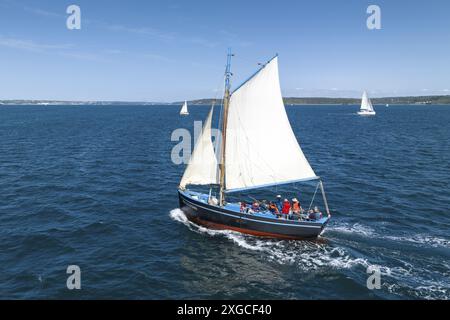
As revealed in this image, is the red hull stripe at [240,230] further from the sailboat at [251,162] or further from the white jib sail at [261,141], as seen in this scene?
the white jib sail at [261,141]

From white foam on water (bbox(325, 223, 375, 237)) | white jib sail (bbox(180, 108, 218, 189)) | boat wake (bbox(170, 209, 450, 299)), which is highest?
white jib sail (bbox(180, 108, 218, 189))

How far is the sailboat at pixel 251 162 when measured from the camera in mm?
34281

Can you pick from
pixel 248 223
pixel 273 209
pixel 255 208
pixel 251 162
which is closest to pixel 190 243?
pixel 248 223

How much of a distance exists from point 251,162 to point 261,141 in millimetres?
2540

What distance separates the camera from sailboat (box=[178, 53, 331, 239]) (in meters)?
34.3

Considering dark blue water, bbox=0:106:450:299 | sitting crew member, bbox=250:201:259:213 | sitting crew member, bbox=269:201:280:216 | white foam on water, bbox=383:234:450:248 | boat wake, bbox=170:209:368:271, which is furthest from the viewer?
sitting crew member, bbox=250:201:259:213

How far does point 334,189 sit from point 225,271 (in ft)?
87.1

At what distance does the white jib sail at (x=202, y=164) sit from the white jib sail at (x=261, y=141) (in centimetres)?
157

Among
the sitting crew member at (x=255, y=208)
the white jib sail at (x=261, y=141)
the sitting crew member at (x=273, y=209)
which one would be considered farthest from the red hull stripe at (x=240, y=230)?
the white jib sail at (x=261, y=141)

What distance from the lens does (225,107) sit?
120ft

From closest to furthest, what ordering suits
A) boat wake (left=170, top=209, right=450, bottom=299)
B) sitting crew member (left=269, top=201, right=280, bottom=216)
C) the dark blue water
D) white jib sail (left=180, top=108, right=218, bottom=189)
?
boat wake (left=170, top=209, right=450, bottom=299) → the dark blue water → sitting crew member (left=269, top=201, right=280, bottom=216) → white jib sail (left=180, top=108, right=218, bottom=189)

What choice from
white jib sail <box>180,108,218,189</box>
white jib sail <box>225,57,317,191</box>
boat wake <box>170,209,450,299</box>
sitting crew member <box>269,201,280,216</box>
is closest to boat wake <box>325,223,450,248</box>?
boat wake <box>170,209,450,299</box>

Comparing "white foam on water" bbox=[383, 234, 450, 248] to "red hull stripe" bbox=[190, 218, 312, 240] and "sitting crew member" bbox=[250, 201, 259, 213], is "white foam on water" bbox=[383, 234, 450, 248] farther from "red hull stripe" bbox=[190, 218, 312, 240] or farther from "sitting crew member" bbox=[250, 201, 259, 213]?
"sitting crew member" bbox=[250, 201, 259, 213]
